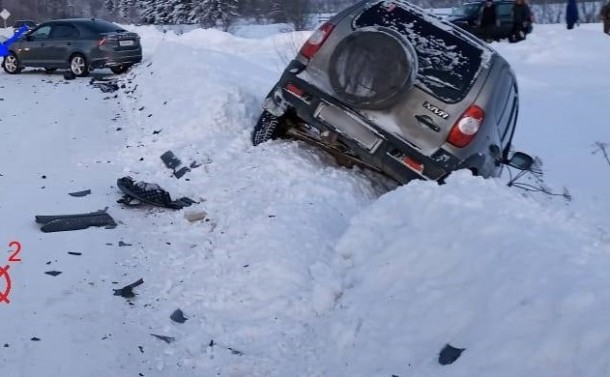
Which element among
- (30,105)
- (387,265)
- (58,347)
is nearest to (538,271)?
(387,265)

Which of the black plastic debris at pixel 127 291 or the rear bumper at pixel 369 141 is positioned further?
the rear bumper at pixel 369 141

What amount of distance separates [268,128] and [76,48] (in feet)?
40.4

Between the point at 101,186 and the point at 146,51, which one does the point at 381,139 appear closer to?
the point at 101,186

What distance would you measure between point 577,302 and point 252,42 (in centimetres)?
2179

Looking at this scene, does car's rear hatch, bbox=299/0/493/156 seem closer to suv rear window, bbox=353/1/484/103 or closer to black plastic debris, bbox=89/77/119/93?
suv rear window, bbox=353/1/484/103

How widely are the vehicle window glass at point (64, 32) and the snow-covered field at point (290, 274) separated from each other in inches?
428

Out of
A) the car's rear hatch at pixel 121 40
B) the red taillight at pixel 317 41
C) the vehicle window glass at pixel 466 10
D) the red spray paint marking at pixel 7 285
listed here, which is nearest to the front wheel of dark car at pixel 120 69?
the car's rear hatch at pixel 121 40

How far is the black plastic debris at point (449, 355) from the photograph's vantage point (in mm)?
3666

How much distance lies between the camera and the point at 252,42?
24375mm

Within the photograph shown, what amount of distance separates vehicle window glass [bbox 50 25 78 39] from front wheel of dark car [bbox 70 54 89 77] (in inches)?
26.4

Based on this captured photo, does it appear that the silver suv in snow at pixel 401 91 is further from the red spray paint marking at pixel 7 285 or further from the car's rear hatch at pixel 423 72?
the red spray paint marking at pixel 7 285

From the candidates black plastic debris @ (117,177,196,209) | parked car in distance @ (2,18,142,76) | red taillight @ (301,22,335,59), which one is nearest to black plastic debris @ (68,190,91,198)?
black plastic debris @ (117,177,196,209)

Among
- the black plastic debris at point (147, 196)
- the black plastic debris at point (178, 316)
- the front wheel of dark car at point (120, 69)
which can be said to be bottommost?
the front wheel of dark car at point (120, 69)

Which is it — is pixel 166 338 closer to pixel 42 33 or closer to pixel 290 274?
pixel 290 274
